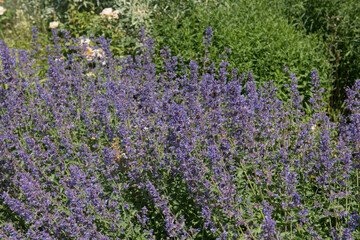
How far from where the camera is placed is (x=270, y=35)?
641 centimetres

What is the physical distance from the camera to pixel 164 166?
390 cm

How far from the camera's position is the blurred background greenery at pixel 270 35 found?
6.20 meters

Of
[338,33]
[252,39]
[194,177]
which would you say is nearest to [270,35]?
[252,39]

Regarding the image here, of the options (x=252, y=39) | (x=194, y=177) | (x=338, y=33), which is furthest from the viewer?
(x=338, y=33)

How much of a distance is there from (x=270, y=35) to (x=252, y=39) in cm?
29

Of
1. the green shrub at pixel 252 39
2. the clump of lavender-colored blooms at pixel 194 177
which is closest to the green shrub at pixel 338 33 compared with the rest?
the green shrub at pixel 252 39

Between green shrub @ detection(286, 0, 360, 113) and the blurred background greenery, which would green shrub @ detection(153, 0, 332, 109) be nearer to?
the blurred background greenery

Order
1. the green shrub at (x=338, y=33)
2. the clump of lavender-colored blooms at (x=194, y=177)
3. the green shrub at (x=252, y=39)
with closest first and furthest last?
the clump of lavender-colored blooms at (x=194, y=177)
the green shrub at (x=252, y=39)
the green shrub at (x=338, y=33)

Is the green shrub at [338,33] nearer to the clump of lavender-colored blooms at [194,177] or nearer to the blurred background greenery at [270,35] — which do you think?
the blurred background greenery at [270,35]

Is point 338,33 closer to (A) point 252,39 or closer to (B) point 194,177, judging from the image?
(A) point 252,39

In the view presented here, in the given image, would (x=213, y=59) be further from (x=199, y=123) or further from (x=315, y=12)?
(x=199, y=123)

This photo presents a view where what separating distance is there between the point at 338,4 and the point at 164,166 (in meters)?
4.74

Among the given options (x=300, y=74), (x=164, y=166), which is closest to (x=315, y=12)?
(x=300, y=74)

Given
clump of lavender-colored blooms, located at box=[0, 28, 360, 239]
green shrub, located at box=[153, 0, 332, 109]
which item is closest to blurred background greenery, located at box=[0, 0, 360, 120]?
green shrub, located at box=[153, 0, 332, 109]
